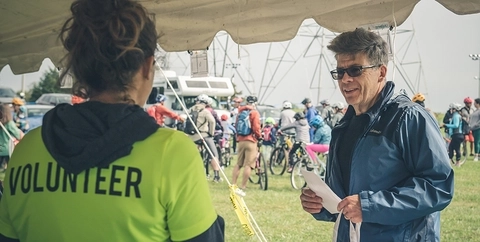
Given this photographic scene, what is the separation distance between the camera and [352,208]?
7.68 ft

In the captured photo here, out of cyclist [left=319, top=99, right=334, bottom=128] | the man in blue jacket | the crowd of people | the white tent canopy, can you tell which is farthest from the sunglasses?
cyclist [left=319, top=99, right=334, bottom=128]

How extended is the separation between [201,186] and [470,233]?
7.67 metres

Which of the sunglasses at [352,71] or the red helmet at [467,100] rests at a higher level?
the sunglasses at [352,71]

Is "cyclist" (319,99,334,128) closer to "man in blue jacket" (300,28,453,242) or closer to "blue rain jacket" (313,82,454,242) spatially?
"man in blue jacket" (300,28,453,242)

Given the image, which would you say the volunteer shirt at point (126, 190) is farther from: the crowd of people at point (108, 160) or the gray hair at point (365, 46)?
the gray hair at point (365, 46)

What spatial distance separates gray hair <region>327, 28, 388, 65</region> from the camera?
103 inches

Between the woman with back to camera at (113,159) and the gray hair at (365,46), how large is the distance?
4.39 ft

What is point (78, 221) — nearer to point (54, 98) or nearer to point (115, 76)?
point (115, 76)

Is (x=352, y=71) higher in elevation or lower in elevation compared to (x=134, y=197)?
higher

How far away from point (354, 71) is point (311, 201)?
0.61 meters

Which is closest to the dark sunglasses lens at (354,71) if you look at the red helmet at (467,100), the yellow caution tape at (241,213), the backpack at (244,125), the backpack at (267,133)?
the yellow caution tape at (241,213)

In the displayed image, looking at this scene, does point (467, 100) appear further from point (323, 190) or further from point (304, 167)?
point (323, 190)

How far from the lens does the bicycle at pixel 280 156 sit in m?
15.4

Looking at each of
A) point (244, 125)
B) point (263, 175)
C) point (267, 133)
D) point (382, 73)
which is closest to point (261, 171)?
point (263, 175)
